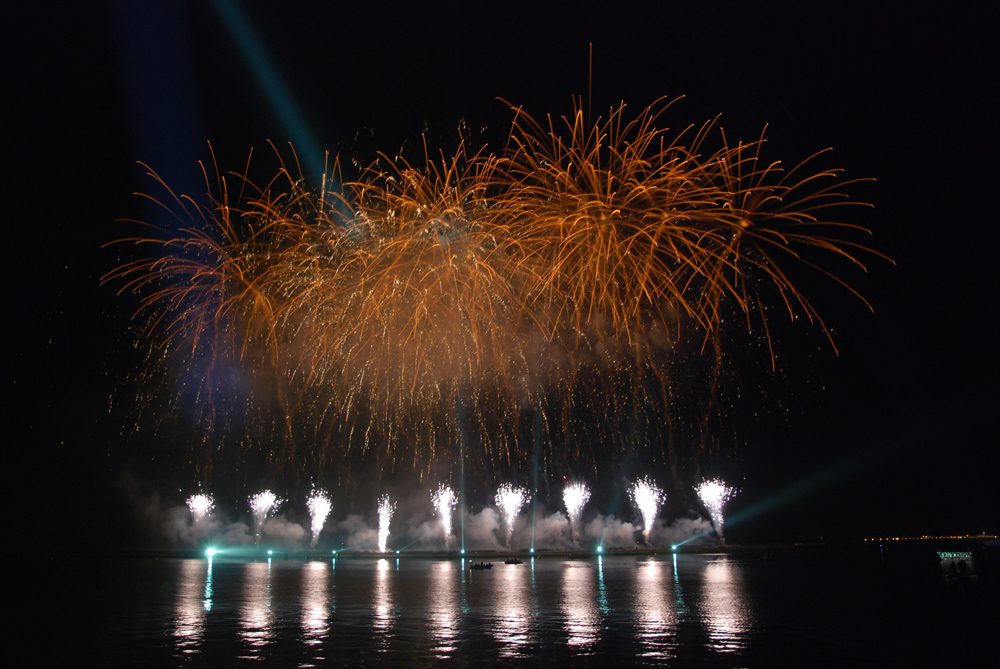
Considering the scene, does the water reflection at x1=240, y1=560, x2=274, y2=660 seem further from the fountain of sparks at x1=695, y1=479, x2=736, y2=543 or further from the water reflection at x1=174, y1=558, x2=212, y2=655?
the fountain of sparks at x1=695, y1=479, x2=736, y2=543

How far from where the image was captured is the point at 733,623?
2584cm

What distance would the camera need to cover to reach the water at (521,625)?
19.3m

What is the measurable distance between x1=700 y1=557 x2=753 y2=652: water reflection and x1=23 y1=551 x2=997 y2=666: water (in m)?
0.08

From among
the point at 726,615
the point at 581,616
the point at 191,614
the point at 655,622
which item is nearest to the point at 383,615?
the point at 581,616

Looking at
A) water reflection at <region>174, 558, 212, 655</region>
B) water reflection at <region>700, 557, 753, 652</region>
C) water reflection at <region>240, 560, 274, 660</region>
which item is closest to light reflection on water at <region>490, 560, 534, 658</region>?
water reflection at <region>700, 557, 753, 652</region>

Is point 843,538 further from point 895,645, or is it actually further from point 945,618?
point 895,645

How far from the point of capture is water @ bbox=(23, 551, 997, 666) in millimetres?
19266

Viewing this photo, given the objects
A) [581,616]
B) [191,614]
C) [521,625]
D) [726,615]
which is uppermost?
[191,614]

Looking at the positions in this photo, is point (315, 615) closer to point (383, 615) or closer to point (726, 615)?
point (383, 615)

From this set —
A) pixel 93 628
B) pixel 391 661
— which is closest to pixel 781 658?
pixel 391 661

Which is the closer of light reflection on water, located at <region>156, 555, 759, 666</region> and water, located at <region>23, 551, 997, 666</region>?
water, located at <region>23, 551, 997, 666</region>

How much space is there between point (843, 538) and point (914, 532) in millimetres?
12280

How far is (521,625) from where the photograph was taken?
25.5 m

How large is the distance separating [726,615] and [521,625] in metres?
9.43
